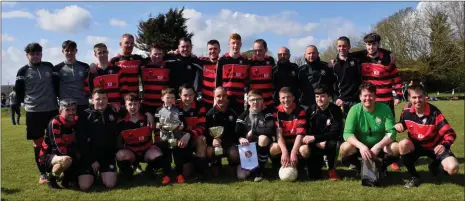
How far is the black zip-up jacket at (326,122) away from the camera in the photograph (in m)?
5.70

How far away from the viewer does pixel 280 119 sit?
232 inches

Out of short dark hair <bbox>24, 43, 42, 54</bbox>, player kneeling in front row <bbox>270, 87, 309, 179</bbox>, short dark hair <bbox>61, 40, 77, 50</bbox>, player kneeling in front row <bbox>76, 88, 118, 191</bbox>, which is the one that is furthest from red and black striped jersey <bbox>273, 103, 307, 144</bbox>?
short dark hair <bbox>24, 43, 42, 54</bbox>

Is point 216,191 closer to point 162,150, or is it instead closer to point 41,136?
point 162,150

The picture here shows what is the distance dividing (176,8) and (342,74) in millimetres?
31449

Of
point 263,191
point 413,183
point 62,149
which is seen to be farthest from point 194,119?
point 413,183

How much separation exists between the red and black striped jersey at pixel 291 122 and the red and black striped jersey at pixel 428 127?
1.42m

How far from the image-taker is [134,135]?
232 inches

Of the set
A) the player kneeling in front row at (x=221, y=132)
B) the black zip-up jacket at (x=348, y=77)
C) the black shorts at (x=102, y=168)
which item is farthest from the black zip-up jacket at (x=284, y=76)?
the black shorts at (x=102, y=168)

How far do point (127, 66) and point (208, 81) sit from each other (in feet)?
4.82

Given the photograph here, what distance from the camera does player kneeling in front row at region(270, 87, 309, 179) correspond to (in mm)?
5582

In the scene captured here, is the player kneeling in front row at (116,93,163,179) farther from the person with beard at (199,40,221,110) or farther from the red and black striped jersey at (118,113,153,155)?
the person with beard at (199,40,221,110)

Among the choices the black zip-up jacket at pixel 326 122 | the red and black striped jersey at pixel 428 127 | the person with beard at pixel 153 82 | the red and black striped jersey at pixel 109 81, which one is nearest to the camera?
→ the red and black striped jersey at pixel 428 127

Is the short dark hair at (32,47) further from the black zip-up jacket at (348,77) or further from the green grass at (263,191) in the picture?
the black zip-up jacket at (348,77)

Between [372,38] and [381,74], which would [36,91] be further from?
[381,74]
